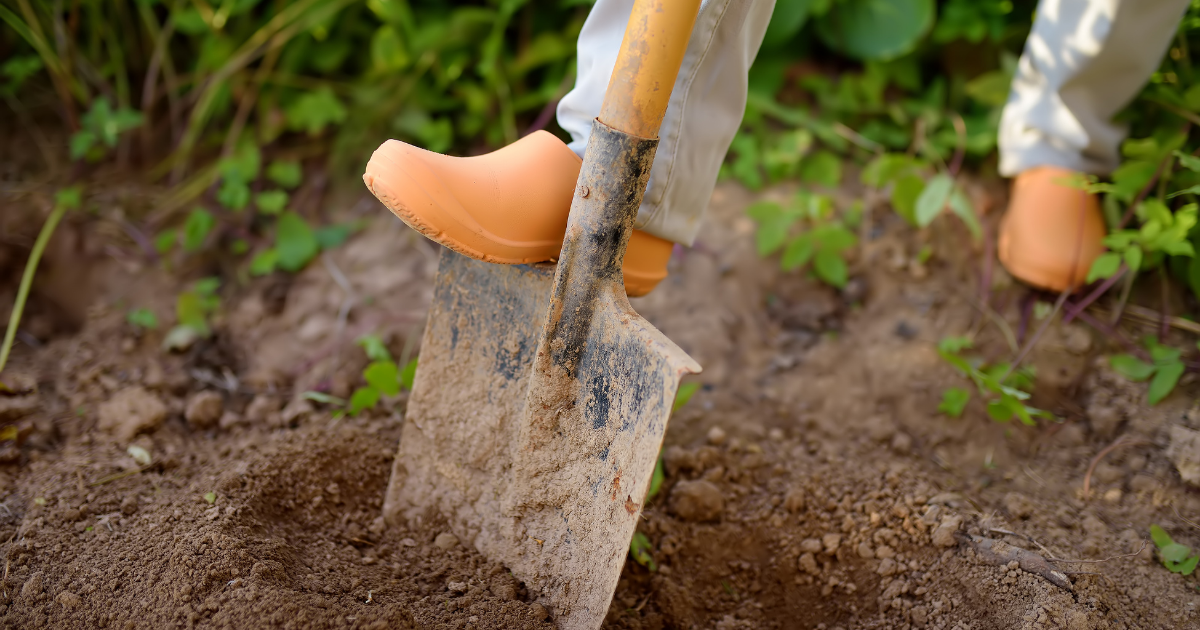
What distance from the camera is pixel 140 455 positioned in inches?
55.1

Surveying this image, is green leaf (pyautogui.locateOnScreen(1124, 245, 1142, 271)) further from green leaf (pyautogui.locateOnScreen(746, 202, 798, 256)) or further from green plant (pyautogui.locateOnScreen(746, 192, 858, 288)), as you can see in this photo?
green leaf (pyautogui.locateOnScreen(746, 202, 798, 256))

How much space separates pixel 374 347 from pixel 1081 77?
1655 millimetres

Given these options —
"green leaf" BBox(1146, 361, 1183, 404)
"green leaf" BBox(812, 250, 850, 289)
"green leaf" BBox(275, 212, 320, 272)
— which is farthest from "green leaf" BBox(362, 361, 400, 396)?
"green leaf" BBox(1146, 361, 1183, 404)

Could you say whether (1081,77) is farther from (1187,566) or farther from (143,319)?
(143,319)

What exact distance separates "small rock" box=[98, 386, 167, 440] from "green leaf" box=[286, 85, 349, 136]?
941mm

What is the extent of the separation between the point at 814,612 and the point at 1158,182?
123 cm

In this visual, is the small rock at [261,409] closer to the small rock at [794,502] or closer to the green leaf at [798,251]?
the small rock at [794,502]

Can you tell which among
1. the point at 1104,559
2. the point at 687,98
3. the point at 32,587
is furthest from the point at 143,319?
the point at 1104,559

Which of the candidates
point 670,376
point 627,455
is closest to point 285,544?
point 627,455

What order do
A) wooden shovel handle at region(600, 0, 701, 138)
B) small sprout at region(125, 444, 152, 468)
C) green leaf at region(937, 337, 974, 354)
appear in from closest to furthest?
wooden shovel handle at region(600, 0, 701, 138) → small sprout at region(125, 444, 152, 468) → green leaf at region(937, 337, 974, 354)

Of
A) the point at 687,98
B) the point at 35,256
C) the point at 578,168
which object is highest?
the point at 687,98

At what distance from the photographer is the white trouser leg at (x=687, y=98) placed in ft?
3.55

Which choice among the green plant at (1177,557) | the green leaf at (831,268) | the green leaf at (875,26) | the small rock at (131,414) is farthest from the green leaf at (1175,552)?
the small rock at (131,414)

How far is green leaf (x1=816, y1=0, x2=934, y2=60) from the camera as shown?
1943mm
